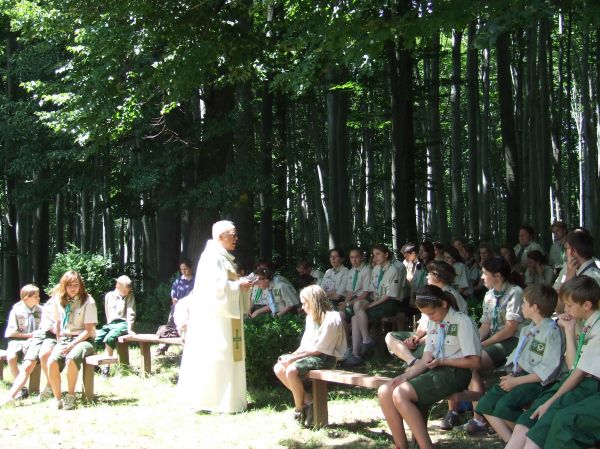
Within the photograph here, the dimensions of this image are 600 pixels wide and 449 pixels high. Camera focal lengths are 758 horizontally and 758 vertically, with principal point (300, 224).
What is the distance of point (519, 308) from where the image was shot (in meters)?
6.56

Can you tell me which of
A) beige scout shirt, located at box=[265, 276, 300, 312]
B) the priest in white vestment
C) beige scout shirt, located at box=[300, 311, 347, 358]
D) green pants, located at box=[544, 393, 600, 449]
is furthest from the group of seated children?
green pants, located at box=[544, 393, 600, 449]

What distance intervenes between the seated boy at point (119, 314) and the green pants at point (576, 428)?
275 inches

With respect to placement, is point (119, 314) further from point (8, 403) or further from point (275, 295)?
point (8, 403)

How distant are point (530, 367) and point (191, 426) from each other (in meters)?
3.24

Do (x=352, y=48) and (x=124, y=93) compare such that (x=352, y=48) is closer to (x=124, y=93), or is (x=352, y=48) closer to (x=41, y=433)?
(x=41, y=433)

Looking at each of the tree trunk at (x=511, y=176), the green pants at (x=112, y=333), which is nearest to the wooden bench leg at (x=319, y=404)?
the green pants at (x=112, y=333)

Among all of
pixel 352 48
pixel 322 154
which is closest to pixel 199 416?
pixel 352 48

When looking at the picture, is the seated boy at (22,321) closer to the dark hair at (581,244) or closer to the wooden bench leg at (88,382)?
the wooden bench leg at (88,382)

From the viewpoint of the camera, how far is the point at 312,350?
6891 mm

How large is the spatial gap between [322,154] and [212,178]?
541 inches

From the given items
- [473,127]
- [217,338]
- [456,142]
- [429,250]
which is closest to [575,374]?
[217,338]

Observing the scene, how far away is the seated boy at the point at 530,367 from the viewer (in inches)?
202

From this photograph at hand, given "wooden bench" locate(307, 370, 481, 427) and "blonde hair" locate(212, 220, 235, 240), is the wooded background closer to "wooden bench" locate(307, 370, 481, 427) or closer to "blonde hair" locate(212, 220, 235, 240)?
"blonde hair" locate(212, 220, 235, 240)

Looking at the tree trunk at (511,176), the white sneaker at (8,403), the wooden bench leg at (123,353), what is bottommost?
the white sneaker at (8,403)
